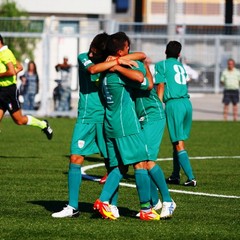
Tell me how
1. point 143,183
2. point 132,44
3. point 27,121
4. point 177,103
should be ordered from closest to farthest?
1. point 143,183
2. point 177,103
3. point 27,121
4. point 132,44

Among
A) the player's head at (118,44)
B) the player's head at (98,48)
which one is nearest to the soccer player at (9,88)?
the player's head at (98,48)

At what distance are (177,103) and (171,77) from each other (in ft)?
1.33

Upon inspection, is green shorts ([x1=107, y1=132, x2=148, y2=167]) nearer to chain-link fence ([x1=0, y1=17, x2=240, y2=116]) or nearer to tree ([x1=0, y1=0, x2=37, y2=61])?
chain-link fence ([x1=0, y1=17, x2=240, y2=116])

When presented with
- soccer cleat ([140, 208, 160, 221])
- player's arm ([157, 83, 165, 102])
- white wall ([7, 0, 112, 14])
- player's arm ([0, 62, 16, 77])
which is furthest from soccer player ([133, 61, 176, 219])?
white wall ([7, 0, 112, 14])

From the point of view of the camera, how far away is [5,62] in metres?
17.5

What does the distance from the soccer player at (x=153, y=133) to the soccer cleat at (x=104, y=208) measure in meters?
0.52

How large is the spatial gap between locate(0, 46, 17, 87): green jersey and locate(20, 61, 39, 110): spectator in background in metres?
12.0

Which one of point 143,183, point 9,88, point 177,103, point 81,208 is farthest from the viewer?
point 9,88

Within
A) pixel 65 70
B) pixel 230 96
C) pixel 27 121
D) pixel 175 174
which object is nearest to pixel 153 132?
pixel 175 174

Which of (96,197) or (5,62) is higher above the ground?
(5,62)

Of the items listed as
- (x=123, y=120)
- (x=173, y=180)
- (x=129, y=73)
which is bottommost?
(x=173, y=180)

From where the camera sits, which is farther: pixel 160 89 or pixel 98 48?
pixel 160 89

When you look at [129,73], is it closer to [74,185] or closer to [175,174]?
[74,185]

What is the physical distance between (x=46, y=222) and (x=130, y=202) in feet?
6.73
